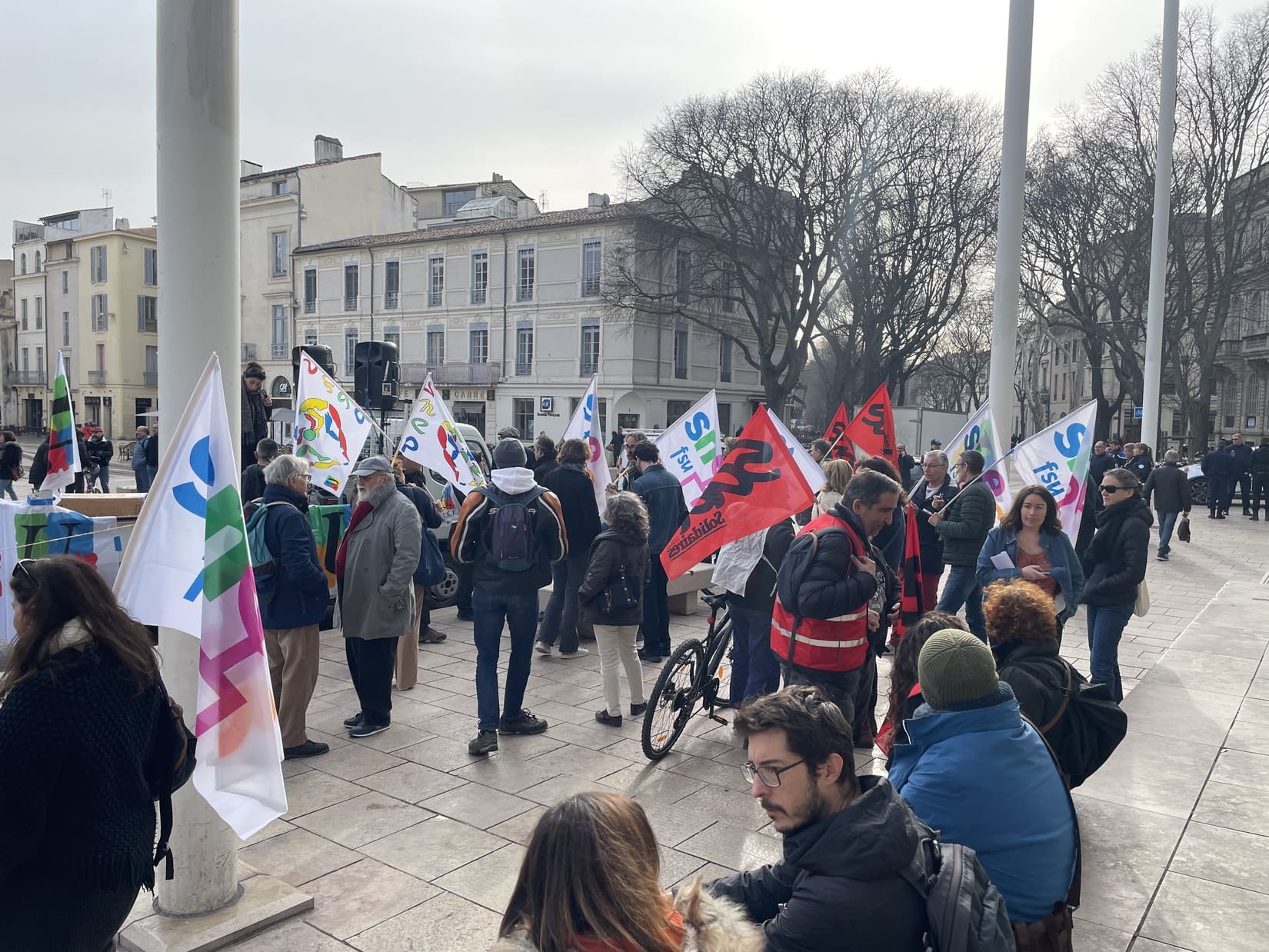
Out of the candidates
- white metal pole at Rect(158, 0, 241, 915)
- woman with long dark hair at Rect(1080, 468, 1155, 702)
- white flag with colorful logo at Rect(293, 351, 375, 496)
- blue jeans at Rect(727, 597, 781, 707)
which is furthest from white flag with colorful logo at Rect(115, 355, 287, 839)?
woman with long dark hair at Rect(1080, 468, 1155, 702)

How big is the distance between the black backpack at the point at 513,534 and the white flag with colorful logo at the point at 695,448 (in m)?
2.51

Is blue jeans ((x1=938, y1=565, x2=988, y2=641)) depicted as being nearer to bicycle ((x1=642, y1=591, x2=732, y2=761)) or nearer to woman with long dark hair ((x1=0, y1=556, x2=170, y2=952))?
bicycle ((x1=642, y1=591, x2=732, y2=761))

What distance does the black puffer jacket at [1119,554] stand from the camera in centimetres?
644

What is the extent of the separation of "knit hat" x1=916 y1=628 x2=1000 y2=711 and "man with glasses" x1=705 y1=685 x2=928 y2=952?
53cm

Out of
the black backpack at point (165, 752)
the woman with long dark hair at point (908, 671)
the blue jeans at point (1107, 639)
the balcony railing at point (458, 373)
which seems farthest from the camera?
the balcony railing at point (458, 373)

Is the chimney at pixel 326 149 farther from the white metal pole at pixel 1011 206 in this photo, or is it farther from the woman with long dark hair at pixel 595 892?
the woman with long dark hair at pixel 595 892

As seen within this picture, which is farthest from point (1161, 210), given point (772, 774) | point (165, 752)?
point (165, 752)

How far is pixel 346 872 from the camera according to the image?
14.6 feet

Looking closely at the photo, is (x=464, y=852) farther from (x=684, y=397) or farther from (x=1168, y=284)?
(x=684, y=397)

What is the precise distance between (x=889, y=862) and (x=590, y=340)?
42.0m


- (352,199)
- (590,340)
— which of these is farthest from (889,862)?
(352,199)

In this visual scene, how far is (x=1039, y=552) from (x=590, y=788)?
3.30 metres

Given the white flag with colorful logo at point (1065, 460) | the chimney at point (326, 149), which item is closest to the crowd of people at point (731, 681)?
the white flag with colorful logo at point (1065, 460)

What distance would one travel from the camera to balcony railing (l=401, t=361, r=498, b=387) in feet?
152
